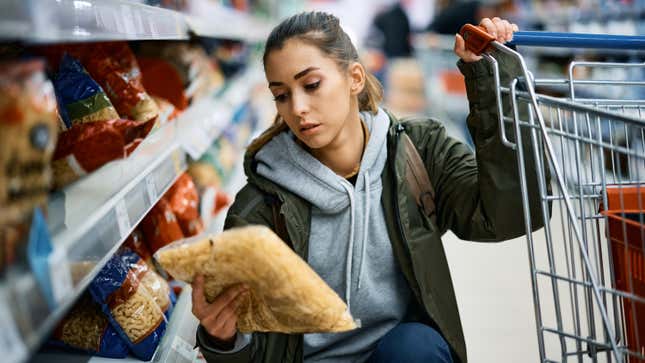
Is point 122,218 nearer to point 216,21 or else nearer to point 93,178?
point 93,178

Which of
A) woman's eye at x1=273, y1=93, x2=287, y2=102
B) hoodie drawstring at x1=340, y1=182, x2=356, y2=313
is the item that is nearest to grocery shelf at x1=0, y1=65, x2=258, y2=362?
woman's eye at x1=273, y1=93, x2=287, y2=102

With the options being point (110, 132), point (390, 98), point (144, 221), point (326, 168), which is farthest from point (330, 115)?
point (390, 98)

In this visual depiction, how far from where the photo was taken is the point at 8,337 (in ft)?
2.25

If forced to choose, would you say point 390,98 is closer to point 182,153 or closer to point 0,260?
point 182,153

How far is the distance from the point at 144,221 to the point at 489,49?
114cm

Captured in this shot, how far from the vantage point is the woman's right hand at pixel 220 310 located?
1226 millimetres

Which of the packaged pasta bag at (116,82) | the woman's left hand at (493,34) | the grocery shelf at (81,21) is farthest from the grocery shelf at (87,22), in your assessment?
the woman's left hand at (493,34)

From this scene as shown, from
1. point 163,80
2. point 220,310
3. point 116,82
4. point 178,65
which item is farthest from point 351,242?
point 178,65

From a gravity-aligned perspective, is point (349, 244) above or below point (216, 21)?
below

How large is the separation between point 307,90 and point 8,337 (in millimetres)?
921

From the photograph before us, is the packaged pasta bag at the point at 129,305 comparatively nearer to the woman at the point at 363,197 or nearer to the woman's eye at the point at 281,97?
the woman at the point at 363,197

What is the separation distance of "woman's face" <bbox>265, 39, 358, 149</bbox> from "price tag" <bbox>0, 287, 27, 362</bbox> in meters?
0.85

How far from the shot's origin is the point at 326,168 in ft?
5.08

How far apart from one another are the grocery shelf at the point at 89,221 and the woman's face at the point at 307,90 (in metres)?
0.37
